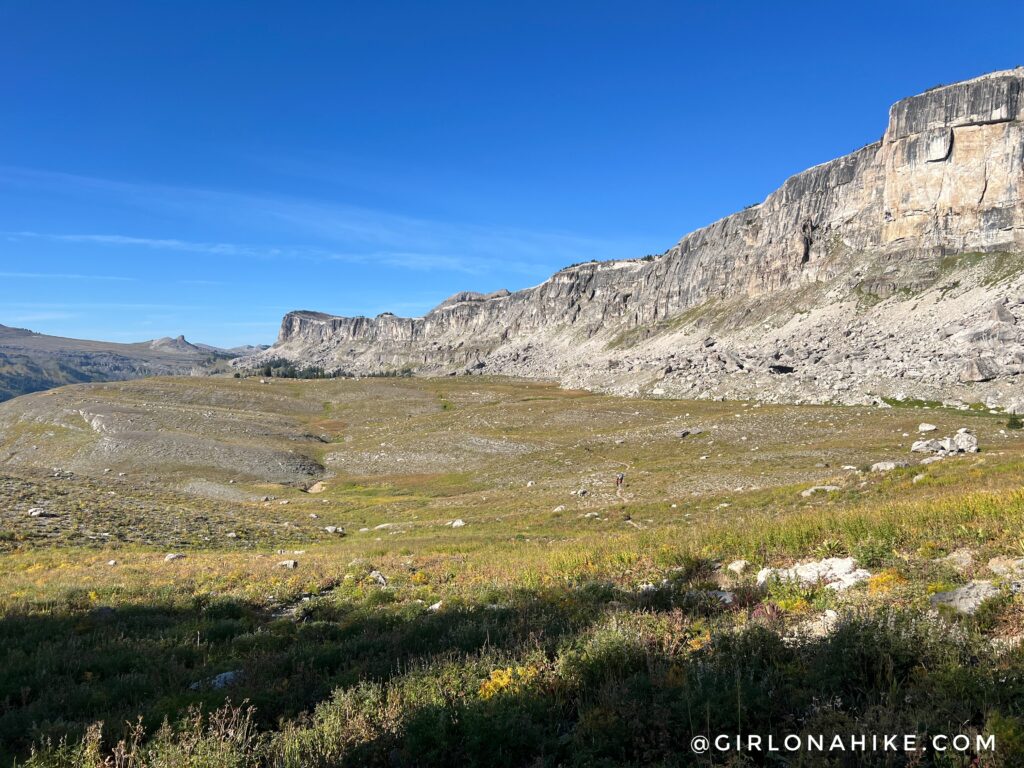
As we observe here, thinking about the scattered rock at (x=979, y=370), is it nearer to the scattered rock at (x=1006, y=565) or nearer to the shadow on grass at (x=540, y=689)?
the scattered rock at (x=1006, y=565)

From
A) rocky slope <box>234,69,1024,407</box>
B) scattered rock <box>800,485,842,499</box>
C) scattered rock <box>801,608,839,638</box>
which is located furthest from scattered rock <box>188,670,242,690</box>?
rocky slope <box>234,69,1024,407</box>

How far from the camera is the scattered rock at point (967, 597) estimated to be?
7.05m

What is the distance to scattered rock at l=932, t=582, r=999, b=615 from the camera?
7051 millimetres

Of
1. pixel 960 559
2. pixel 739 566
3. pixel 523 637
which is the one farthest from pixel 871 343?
pixel 523 637

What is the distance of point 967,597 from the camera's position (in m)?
7.32

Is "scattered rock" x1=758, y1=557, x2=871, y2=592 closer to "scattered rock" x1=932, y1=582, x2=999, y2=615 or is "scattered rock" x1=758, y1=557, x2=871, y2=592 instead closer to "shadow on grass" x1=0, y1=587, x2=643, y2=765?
"scattered rock" x1=932, y1=582, x2=999, y2=615

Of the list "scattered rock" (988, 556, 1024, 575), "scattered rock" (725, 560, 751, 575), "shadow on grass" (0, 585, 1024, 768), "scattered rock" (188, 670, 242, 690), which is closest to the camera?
"shadow on grass" (0, 585, 1024, 768)

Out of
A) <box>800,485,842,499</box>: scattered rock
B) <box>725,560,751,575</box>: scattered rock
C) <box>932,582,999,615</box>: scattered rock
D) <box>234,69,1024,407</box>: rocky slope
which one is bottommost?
<box>800,485,842,499</box>: scattered rock

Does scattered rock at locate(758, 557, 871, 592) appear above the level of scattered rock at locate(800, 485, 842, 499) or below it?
above

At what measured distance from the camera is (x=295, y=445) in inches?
2788

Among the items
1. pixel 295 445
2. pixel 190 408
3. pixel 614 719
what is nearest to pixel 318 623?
pixel 614 719

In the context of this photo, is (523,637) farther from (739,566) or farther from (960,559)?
(960,559)

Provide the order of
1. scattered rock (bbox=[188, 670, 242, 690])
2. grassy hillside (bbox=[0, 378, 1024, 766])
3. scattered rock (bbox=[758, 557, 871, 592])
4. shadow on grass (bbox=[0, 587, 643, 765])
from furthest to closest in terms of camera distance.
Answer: scattered rock (bbox=[758, 557, 871, 592]) → scattered rock (bbox=[188, 670, 242, 690]) → shadow on grass (bbox=[0, 587, 643, 765]) → grassy hillside (bbox=[0, 378, 1024, 766])

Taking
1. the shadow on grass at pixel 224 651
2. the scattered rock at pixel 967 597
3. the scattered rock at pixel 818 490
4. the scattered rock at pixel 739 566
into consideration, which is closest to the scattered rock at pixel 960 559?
the scattered rock at pixel 967 597
